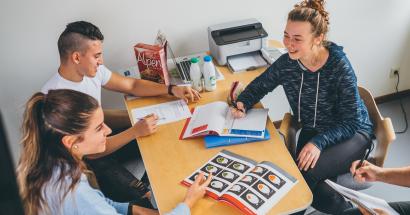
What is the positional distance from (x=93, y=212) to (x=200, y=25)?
1429 millimetres

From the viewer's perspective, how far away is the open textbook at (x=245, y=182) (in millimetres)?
1367

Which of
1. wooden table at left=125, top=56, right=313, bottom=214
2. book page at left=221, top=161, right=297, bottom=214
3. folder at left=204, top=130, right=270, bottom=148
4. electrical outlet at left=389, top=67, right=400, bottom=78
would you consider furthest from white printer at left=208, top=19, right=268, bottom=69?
electrical outlet at left=389, top=67, right=400, bottom=78

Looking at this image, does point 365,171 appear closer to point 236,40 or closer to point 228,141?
point 228,141

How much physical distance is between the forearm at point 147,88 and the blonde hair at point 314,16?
76 cm

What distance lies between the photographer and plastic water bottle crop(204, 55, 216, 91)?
2.02 meters

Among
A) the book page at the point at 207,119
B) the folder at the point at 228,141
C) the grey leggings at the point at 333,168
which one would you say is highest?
the book page at the point at 207,119

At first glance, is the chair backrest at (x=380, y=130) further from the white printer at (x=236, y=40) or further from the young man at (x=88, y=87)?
the young man at (x=88, y=87)

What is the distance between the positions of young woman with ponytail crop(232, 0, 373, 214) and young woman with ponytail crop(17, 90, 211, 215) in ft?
2.09

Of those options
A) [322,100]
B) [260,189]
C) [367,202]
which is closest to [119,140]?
[260,189]

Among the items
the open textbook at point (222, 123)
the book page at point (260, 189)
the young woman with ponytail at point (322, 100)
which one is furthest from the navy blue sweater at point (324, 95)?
the book page at point (260, 189)

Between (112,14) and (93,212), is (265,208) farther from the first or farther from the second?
(112,14)

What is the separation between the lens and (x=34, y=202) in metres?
1.30

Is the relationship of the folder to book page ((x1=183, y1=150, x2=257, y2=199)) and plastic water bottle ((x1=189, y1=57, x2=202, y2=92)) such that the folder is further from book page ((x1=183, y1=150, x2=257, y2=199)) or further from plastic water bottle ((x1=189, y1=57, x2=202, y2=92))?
plastic water bottle ((x1=189, y1=57, x2=202, y2=92))

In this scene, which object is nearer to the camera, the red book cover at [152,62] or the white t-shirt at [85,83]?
the white t-shirt at [85,83]
